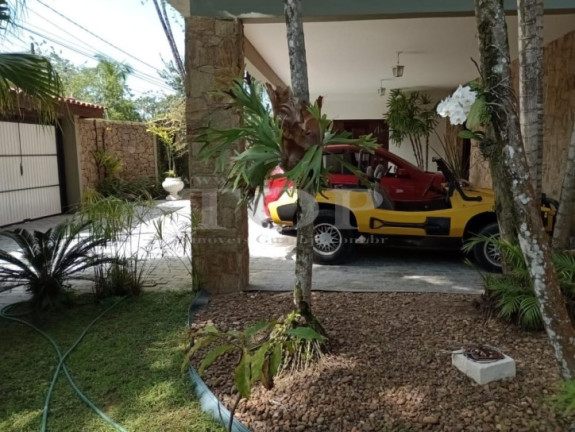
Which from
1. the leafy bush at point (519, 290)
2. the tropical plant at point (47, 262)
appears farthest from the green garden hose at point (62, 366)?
the leafy bush at point (519, 290)

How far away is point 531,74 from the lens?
302cm

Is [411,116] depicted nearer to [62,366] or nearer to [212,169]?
[212,169]

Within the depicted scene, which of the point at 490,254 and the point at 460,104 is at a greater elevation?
the point at 460,104

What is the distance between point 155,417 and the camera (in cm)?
288

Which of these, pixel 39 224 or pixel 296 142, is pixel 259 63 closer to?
pixel 296 142

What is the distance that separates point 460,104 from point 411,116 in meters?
9.02

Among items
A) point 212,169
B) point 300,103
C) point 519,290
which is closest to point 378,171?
point 212,169

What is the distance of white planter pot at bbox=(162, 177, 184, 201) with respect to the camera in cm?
1479

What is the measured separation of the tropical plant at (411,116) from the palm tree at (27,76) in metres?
8.55

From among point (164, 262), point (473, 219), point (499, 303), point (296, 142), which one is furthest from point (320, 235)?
point (296, 142)

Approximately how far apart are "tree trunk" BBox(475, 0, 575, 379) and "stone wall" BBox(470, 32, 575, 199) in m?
4.27

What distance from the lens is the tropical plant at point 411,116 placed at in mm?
11086

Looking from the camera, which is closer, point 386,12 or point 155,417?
point 155,417

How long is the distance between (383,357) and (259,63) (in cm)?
567
